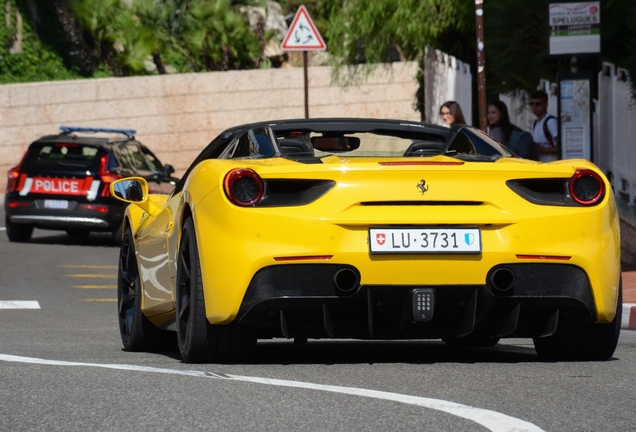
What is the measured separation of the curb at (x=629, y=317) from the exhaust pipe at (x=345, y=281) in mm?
4582

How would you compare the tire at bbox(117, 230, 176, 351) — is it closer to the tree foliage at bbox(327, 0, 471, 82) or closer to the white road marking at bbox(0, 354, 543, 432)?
the white road marking at bbox(0, 354, 543, 432)

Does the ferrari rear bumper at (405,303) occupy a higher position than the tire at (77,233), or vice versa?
the ferrari rear bumper at (405,303)

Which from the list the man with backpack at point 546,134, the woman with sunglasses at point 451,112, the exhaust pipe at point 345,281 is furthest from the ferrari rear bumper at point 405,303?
the man with backpack at point 546,134

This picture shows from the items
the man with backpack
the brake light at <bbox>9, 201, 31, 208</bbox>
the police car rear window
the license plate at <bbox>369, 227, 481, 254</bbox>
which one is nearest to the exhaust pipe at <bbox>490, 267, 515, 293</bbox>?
the license plate at <bbox>369, 227, 481, 254</bbox>

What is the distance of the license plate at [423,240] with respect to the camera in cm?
620

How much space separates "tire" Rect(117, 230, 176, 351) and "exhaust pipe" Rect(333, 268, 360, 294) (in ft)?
6.47

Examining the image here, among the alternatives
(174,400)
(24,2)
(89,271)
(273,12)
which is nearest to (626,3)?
(89,271)

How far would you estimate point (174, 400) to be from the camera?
5453 mm

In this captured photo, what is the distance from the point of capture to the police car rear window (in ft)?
63.0

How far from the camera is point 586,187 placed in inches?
255

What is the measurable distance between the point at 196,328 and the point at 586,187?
180 cm

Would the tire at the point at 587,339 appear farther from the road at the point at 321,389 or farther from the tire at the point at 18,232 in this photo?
the tire at the point at 18,232

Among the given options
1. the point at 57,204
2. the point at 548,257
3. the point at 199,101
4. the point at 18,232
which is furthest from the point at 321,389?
the point at 199,101

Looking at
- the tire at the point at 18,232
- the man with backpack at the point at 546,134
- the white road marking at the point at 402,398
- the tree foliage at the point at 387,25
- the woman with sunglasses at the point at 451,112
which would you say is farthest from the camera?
the tree foliage at the point at 387,25
